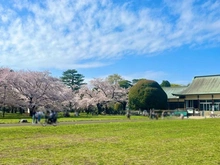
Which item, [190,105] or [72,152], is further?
Answer: [190,105]

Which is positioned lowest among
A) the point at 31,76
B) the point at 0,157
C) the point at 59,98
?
the point at 0,157

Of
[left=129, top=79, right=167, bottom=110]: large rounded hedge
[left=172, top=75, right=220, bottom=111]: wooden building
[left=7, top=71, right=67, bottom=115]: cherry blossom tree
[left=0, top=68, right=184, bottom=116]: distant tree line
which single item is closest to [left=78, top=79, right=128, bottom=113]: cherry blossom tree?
[left=0, top=68, right=184, bottom=116]: distant tree line

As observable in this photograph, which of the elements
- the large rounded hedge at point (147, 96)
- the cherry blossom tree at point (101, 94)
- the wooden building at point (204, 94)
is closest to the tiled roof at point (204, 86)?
the wooden building at point (204, 94)

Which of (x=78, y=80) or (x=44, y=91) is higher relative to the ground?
(x=78, y=80)

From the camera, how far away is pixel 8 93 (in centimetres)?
4544

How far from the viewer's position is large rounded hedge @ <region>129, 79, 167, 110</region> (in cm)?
4944

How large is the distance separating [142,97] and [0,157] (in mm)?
41905

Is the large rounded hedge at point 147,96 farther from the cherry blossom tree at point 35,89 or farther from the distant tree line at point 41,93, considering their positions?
the cherry blossom tree at point 35,89

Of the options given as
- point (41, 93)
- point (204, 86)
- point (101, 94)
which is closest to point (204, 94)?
point (204, 86)

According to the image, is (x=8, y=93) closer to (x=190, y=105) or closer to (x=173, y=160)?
(x=190, y=105)

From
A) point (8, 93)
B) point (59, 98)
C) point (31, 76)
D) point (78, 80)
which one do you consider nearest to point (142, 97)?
point (59, 98)

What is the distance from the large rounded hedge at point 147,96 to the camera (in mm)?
49438

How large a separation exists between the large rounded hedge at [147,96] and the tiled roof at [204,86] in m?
5.15

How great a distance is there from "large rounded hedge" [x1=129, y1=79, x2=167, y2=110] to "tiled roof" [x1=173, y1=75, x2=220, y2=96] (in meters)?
5.15
